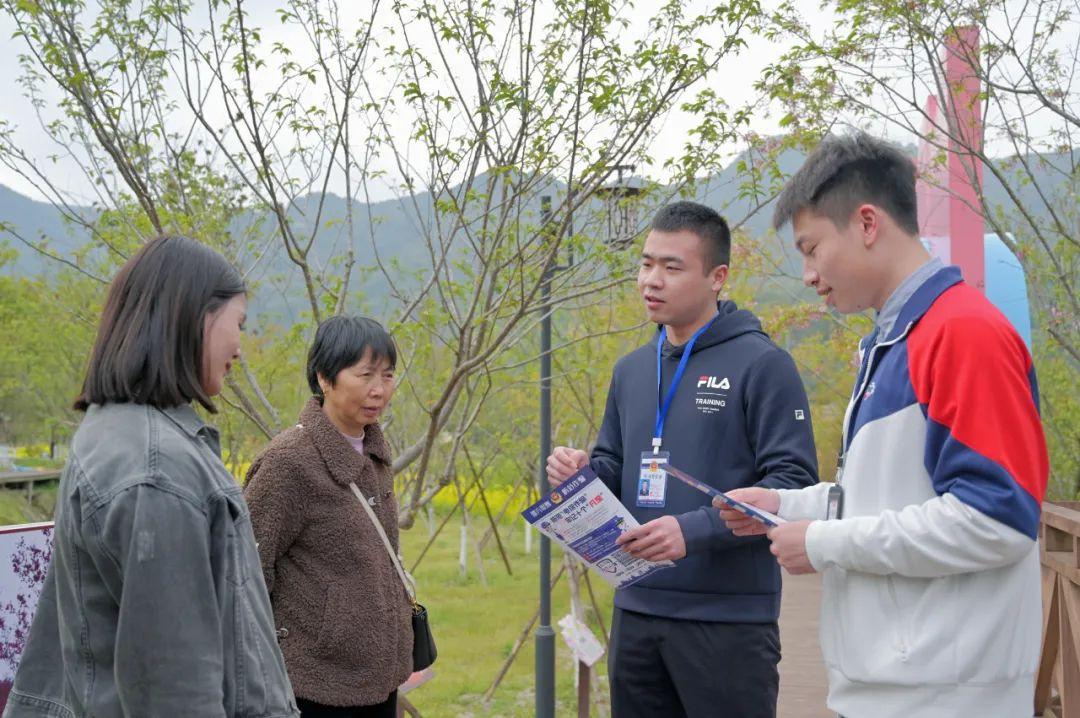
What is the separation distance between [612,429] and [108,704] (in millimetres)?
1608

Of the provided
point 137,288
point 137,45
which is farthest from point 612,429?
point 137,45

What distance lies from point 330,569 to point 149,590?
1.17 m

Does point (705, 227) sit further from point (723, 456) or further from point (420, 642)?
point (420, 642)

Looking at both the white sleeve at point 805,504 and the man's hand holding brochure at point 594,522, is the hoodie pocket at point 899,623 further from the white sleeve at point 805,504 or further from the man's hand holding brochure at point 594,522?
the man's hand holding brochure at point 594,522

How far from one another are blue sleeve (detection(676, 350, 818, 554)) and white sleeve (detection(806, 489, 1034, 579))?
0.71 metres

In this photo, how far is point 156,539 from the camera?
1.43 m

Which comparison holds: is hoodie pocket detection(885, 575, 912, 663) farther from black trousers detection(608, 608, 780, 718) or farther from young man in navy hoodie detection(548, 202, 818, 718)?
black trousers detection(608, 608, 780, 718)

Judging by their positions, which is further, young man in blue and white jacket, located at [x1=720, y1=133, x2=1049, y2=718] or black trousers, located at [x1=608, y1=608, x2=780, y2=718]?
black trousers, located at [x1=608, y1=608, x2=780, y2=718]

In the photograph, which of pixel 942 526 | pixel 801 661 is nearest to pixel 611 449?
pixel 942 526

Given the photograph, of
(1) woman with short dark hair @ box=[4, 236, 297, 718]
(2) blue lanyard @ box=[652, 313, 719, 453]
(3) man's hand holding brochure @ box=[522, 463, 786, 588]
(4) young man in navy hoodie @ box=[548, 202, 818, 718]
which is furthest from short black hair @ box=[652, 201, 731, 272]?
(1) woman with short dark hair @ box=[4, 236, 297, 718]

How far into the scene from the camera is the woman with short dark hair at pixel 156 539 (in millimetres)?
1426

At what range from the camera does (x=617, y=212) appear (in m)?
4.16

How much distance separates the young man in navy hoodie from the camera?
2.37 meters

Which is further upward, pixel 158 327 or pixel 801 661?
pixel 158 327
